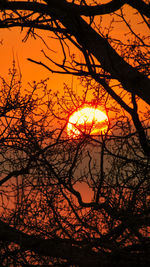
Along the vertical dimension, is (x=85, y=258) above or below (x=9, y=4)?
below

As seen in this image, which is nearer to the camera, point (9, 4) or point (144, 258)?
point (144, 258)

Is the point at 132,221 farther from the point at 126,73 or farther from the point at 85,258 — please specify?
the point at 126,73

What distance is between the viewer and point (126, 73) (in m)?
4.13

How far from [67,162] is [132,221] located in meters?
4.03

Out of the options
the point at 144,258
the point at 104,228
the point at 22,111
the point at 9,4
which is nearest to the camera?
the point at 144,258

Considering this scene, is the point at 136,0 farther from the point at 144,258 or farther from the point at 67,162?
the point at 67,162

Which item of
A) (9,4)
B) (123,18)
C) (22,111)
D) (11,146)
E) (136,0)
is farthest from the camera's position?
(22,111)

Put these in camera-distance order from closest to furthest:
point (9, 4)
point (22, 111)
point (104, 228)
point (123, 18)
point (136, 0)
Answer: point (136, 0) → point (9, 4) → point (123, 18) → point (104, 228) → point (22, 111)

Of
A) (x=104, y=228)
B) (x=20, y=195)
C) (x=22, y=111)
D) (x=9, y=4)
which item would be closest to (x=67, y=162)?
(x=104, y=228)

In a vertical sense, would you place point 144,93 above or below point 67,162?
below

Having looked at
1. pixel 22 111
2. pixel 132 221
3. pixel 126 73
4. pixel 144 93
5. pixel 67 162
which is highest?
pixel 22 111

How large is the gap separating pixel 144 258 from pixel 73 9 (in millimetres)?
2298

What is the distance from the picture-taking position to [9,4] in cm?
393

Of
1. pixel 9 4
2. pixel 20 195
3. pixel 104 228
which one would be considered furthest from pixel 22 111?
pixel 9 4
